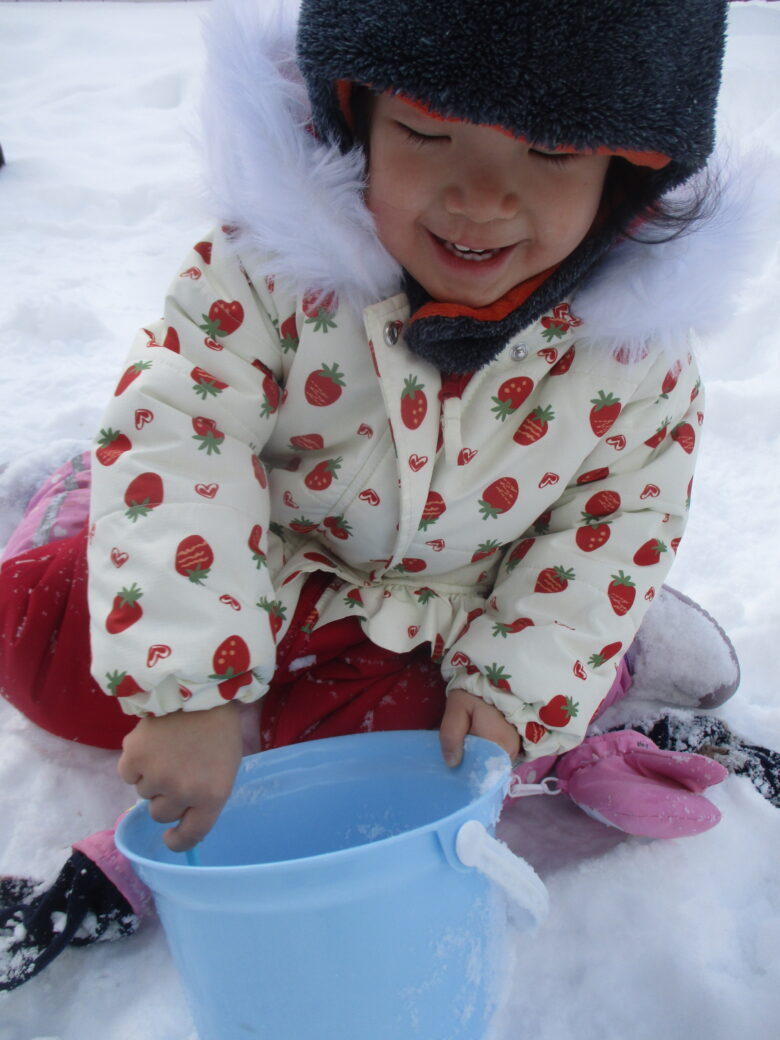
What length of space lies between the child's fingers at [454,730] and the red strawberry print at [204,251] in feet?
1.78

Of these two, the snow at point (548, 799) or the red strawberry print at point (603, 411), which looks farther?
the red strawberry print at point (603, 411)

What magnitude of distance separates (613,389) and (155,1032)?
2.59ft

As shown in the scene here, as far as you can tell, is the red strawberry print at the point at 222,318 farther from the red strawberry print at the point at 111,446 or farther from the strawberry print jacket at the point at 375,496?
the red strawberry print at the point at 111,446

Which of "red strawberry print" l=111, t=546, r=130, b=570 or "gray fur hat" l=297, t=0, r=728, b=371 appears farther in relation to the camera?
"red strawberry print" l=111, t=546, r=130, b=570

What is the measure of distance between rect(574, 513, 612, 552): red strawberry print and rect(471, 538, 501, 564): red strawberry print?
98 mm

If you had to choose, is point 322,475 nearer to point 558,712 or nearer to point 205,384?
point 205,384

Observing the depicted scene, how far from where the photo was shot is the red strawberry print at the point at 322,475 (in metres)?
0.97

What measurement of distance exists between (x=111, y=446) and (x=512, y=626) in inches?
18.6

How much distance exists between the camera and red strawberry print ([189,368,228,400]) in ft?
2.82

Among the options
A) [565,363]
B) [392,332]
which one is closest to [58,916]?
[392,332]

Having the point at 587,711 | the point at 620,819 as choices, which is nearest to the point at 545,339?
the point at 587,711

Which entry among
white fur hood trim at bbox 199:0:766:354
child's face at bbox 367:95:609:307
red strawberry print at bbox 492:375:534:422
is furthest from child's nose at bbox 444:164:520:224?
red strawberry print at bbox 492:375:534:422

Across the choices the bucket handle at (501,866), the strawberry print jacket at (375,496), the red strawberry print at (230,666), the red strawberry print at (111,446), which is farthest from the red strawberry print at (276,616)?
the bucket handle at (501,866)

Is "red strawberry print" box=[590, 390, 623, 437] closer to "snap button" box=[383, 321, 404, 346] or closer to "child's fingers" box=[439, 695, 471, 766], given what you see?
"snap button" box=[383, 321, 404, 346]
